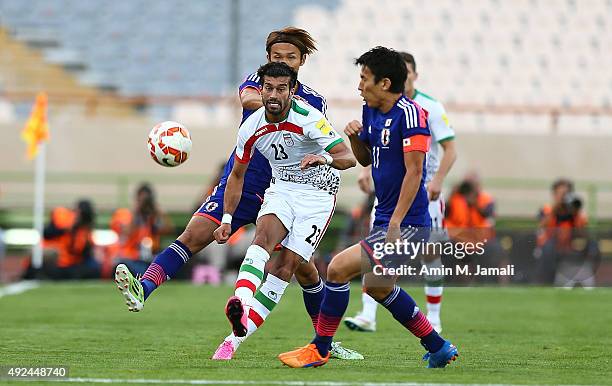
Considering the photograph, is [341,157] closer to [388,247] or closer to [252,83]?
[388,247]

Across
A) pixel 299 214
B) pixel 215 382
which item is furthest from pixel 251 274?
pixel 215 382

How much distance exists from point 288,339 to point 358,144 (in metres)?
2.53

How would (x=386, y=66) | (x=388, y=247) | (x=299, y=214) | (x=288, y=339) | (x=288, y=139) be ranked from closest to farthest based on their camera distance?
(x=388, y=247) < (x=386, y=66) < (x=288, y=139) < (x=299, y=214) < (x=288, y=339)

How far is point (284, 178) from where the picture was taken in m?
7.54

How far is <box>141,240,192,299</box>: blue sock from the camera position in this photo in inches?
293

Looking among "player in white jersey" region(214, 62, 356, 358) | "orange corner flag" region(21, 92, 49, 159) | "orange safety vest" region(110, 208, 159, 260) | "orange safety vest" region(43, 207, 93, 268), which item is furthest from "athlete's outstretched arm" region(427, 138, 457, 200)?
"orange corner flag" region(21, 92, 49, 159)

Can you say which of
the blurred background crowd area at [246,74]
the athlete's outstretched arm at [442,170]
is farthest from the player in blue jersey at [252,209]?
the blurred background crowd area at [246,74]

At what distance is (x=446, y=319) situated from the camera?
11328 mm

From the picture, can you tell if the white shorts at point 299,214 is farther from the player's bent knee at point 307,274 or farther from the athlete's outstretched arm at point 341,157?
the athlete's outstretched arm at point 341,157

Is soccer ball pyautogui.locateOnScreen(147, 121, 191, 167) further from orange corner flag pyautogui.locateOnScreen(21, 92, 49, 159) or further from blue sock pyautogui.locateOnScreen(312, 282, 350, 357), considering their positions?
orange corner flag pyautogui.locateOnScreen(21, 92, 49, 159)

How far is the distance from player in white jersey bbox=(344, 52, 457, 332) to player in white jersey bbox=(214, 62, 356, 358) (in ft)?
6.03

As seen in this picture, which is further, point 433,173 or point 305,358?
point 433,173

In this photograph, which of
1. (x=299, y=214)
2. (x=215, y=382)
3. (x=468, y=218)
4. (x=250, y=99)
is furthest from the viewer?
(x=468, y=218)

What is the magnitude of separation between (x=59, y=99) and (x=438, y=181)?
14.0 metres
